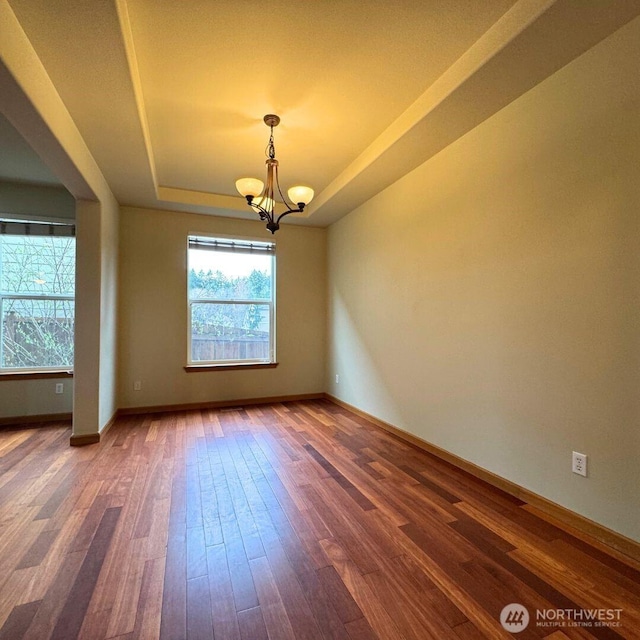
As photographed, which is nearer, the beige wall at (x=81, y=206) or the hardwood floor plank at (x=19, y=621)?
the hardwood floor plank at (x=19, y=621)

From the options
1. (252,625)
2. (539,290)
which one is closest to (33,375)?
(252,625)

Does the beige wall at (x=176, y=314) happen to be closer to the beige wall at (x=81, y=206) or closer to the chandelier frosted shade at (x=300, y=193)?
the beige wall at (x=81, y=206)

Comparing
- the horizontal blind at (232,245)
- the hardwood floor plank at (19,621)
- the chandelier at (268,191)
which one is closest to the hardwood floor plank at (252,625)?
the hardwood floor plank at (19,621)

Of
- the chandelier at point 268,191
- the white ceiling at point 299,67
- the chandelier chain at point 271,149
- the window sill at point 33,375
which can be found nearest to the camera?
the white ceiling at point 299,67

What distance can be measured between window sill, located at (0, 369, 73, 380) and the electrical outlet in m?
4.69

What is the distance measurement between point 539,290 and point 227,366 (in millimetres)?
3680

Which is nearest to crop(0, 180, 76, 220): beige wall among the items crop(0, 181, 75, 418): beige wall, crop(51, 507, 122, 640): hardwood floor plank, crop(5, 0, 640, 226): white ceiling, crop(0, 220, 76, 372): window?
crop(0, 181, 75, 418): beige wall

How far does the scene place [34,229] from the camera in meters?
3.70

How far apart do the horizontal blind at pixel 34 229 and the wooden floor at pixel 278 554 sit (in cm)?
239

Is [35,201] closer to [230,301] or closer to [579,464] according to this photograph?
[230,301]

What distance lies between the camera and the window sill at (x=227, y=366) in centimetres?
435

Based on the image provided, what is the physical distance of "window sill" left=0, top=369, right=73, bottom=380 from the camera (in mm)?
3592

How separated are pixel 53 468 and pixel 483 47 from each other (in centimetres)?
399

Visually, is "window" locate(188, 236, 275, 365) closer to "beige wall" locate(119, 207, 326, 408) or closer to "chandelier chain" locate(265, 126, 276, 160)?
"beige wall" locate(119, 207, 326, 408)
